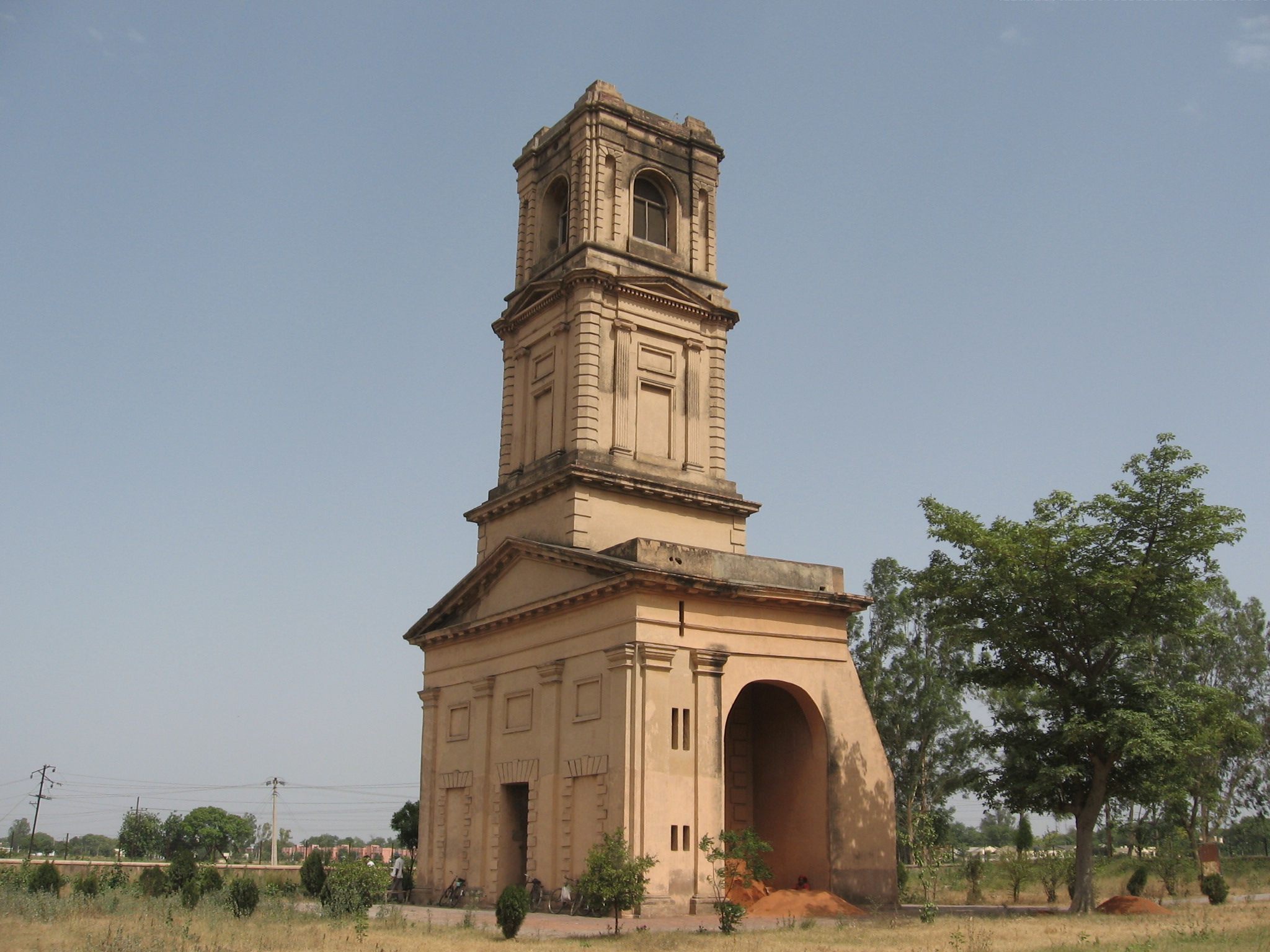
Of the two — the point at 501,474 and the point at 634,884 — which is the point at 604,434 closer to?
the point at 501,474

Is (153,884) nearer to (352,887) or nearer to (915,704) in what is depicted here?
(352,887)

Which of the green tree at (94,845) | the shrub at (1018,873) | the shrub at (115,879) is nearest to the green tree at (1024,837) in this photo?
the shrub at (1018,873)

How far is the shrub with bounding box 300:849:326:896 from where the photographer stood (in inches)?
1200

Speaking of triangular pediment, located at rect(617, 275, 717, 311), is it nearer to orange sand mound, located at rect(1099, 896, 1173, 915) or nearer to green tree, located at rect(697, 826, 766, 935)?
green tree, located at rect(697, 826, 766, 935)

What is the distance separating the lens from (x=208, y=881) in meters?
28.4

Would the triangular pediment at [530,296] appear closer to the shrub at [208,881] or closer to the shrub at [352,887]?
the shrub at [352,887]

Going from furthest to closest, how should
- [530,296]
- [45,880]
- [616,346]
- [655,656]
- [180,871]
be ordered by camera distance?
[530,296] < [616,346] < [45,880] < [180,871] < [655,656]

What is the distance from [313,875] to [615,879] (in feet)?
42.5

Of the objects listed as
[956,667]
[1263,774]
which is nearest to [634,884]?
[956,667]

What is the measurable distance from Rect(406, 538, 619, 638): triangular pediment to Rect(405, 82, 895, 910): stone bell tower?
0.06m

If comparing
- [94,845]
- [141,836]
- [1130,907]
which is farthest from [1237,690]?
[94,845]

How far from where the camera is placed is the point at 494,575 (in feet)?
99.8

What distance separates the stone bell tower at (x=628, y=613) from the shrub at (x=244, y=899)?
617 centimetres

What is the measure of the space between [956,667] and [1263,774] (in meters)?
13.2
